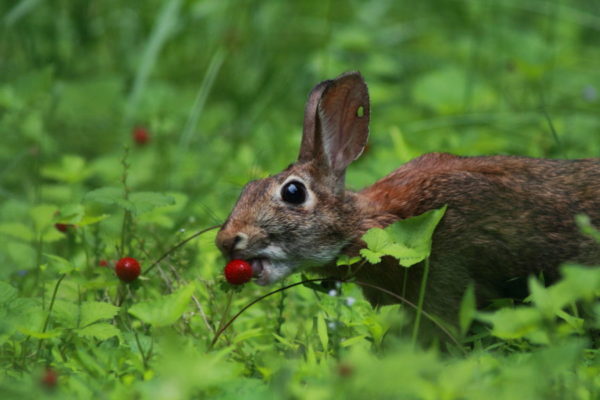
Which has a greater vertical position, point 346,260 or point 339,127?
point 339,127

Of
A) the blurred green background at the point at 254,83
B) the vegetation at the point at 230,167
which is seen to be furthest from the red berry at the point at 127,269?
the blurred green background at the point at 254,83

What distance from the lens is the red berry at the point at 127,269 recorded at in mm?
3463

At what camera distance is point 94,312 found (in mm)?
3303

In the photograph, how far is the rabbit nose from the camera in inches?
146

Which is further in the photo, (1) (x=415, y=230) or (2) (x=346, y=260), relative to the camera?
(2) (x=346, y=260)

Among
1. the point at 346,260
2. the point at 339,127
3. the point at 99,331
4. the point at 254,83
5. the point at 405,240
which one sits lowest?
the point at 99,331

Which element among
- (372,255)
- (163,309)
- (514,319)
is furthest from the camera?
(372,255)

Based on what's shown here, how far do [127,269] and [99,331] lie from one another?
0.94 ft

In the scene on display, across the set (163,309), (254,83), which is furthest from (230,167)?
(163,309)

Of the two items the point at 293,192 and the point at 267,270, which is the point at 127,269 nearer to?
the point at 267,270

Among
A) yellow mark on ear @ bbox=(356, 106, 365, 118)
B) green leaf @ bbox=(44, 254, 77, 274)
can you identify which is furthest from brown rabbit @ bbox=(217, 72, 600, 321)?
green leaf @ bbox=(44, 254, 77, 274)

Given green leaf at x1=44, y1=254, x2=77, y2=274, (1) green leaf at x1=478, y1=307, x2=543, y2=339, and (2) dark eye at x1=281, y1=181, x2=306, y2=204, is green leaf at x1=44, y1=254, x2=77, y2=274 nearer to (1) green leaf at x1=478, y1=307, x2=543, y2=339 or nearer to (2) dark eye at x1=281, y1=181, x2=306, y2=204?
(2) dark eye at x1=281, y1=181, x2=306, y2=204

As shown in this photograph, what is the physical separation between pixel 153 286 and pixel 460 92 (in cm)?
342

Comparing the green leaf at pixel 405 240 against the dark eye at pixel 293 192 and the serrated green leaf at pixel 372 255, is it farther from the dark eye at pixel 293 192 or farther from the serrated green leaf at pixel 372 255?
the dark eye at pixel 293 192
